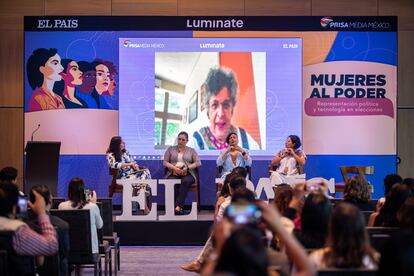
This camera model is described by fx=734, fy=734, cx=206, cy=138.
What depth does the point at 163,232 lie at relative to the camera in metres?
9.67

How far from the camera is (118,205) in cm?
1116

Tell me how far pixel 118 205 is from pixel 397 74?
15.8ft

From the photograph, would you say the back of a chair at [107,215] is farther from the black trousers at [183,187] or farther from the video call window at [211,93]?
the video call window at [211,93]

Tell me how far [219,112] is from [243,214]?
8.43 metres

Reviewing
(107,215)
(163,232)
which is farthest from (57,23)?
(107,215)

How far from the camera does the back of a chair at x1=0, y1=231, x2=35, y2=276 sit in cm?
427

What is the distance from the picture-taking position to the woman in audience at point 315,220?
4027 mm

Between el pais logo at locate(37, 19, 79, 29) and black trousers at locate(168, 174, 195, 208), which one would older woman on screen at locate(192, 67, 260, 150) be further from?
el pais logo at locate(37, 19, 79, 29)

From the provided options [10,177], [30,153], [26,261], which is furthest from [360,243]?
[30,153]

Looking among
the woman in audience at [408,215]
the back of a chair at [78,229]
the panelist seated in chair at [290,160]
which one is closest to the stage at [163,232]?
the panelist seated in chair at [290,160]

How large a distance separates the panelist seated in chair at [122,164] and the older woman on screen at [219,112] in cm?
114

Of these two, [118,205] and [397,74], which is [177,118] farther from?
[397,74]

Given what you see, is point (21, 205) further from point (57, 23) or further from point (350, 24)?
point (350, 24)

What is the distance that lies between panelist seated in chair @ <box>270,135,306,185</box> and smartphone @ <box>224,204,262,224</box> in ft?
23.9
